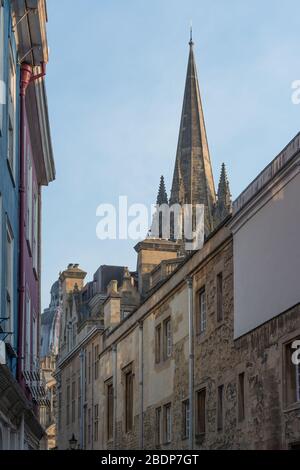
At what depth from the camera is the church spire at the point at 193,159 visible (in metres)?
99.1

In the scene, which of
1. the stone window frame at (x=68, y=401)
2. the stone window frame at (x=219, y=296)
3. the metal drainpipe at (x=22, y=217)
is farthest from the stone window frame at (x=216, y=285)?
the stone window frame at (x=68, y=401)

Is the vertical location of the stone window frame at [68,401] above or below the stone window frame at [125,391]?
above

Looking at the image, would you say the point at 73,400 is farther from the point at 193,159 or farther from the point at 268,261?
the point at 193,159

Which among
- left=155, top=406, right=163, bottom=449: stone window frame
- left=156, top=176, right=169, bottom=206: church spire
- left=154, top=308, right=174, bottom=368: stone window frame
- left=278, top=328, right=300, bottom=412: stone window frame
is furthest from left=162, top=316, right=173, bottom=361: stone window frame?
left=156, top=176, right=169, bottom=206: church spire

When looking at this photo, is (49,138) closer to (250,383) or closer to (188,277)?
(188,277)

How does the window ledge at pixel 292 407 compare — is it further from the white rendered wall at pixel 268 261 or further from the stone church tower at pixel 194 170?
the stone church tower at pixel 194 170

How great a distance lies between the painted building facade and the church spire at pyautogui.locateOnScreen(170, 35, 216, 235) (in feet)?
243

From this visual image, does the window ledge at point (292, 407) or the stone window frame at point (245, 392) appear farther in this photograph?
the stone window frame at point (245, 392)

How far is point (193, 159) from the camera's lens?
336 feet

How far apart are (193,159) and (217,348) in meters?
78.8

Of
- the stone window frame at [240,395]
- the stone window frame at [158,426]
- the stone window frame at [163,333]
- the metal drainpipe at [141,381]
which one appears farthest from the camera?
the metal drainpipe at [141,381]

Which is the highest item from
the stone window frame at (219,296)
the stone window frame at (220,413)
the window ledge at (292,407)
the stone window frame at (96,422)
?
the stone window frame at (219,296)

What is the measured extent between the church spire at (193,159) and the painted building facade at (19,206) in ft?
243

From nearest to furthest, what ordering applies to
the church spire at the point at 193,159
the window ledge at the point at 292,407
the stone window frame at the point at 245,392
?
1. the window ledge at the point at 292,407
2. the stone window frame at the point at 245,392
3. the church spire at the point at 193,159
